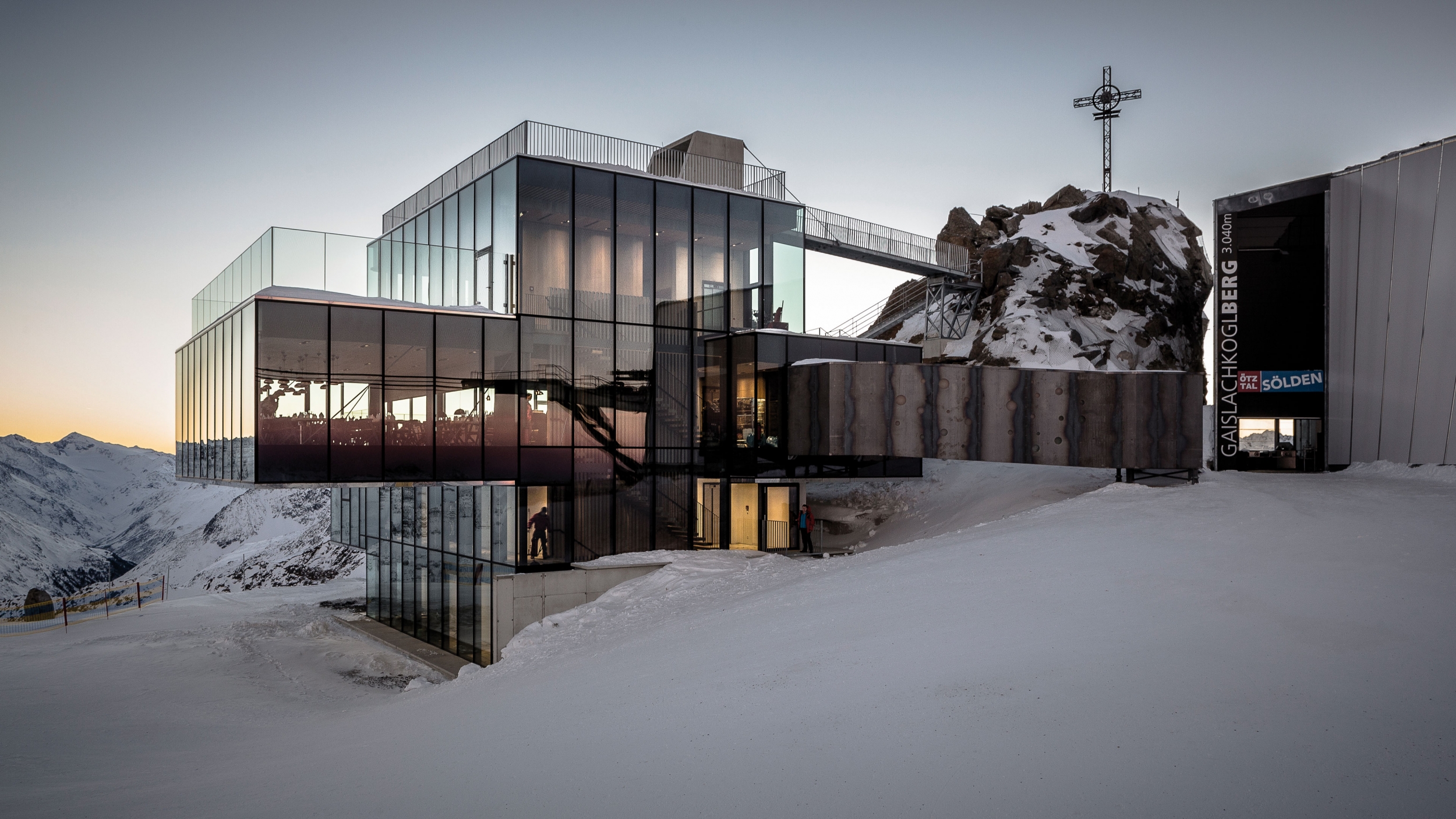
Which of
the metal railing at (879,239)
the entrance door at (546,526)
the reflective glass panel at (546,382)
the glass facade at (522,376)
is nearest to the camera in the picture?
the glass facade at (522,376)

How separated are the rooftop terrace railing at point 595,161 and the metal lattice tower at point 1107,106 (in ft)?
160

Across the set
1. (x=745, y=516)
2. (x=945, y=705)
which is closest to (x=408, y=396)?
(x=745, y=516)

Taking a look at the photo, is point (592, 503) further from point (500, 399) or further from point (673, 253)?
point (673, 253)

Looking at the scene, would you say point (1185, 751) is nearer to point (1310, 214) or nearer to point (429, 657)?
point (429, 657)

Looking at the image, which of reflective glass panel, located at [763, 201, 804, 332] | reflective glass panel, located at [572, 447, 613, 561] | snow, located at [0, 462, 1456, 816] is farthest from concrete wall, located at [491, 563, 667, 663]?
reflective glass panel, located at [763, 201, 804, 332]

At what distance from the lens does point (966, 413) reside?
25562 millimetres

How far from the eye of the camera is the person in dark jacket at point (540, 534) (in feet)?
75.2

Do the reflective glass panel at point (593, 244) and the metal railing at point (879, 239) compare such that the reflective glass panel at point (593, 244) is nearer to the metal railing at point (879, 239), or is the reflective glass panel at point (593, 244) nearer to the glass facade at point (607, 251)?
the glass facade at point (607, 251)

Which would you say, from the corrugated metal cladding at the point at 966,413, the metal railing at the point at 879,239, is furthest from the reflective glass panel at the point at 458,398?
the metal railing at the point at 879,239

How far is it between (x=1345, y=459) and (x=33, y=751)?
33.2 m

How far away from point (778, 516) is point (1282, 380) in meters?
17.6

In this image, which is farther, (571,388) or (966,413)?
(966,413)

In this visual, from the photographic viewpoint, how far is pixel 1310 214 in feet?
90.8

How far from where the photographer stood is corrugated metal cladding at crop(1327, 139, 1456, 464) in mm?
23188
